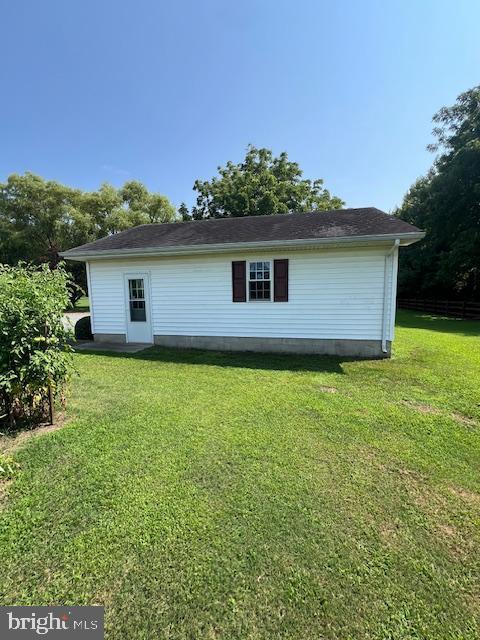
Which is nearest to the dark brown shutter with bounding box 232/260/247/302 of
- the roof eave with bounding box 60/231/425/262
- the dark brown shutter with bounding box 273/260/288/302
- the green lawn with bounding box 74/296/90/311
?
the roof eave with bounding box 60/231/425/262

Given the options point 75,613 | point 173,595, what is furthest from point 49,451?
point 173,595

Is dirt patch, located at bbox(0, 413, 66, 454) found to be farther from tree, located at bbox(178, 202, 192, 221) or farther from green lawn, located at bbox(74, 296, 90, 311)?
tree, located at bbox(178, 202, 192, 221)

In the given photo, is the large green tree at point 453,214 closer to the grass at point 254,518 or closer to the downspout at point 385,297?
the downspout at point 385,297

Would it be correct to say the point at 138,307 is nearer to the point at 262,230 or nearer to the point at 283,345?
the point at 262,230

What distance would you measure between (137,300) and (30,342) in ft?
19.8

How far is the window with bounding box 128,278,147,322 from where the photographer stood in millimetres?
9539

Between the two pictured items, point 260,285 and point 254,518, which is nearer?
point 254,518

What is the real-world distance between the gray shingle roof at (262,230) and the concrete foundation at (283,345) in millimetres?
2766

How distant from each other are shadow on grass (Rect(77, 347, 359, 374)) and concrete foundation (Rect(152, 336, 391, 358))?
0.27 m

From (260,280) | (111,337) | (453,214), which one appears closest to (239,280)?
(260,280)

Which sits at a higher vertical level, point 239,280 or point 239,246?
point 239,246

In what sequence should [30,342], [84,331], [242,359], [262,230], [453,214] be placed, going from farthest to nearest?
[453,214]
[84,331]
[262,230]
[242,359]
[30,342]

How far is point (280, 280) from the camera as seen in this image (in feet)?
27.3

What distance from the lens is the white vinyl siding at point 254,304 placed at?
786cm
